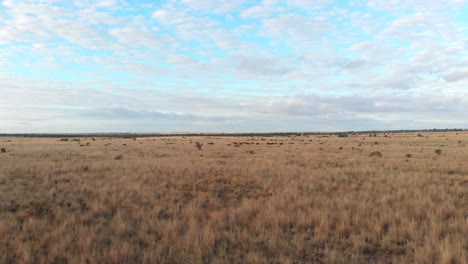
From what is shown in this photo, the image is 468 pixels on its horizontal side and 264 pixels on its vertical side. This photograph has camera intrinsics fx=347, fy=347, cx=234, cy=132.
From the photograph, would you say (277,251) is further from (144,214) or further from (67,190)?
(67,190)

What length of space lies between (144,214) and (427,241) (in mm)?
6683

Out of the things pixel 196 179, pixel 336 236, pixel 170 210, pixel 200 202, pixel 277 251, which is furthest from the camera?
pixel 196 179

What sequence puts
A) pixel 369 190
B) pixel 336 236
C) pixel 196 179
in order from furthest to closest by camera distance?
pixel 196 179 → pixel 369 190 → pixel 336 236

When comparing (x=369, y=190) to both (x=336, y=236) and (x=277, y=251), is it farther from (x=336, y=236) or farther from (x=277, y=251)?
(x=277, y=251)

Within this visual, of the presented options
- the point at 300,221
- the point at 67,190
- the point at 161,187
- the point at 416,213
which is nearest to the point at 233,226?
the point at 300,221

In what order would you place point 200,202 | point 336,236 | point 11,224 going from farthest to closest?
1. point 200,202
2. point 11,224
3. point 336,236

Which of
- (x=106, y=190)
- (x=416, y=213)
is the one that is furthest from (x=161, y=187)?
(x=416, y=213)

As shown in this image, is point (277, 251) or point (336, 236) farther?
point (336, 236)

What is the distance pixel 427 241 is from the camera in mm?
6746

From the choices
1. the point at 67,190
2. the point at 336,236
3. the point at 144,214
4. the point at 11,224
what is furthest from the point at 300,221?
the point at 67,190

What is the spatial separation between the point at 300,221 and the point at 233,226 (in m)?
1.62

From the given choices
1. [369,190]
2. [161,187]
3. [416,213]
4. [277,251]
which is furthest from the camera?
[161,187]

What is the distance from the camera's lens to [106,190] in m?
12.9

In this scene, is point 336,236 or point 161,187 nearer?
point 336,236
